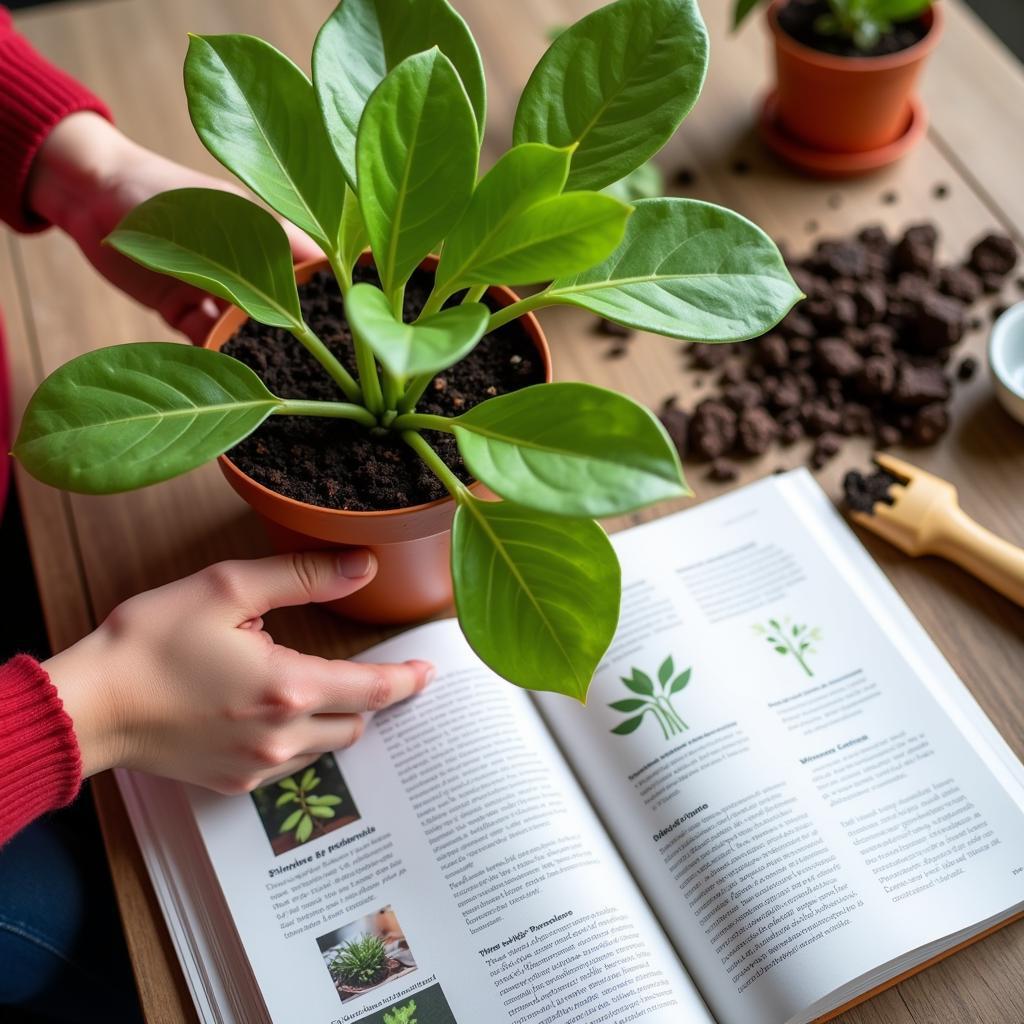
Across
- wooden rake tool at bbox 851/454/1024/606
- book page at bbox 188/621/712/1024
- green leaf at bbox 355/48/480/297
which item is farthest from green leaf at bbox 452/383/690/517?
wooden rake tool at bbox 851/454/1024/606

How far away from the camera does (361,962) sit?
65cm

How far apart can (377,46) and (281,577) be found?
1.09 ft

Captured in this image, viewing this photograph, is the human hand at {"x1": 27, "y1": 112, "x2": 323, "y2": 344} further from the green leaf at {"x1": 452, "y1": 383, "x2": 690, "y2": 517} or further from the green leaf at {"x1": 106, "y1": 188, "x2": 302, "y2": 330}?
the green leaf at {"x1": 452, "y1": 383, "x2": 690, "y2": 517}

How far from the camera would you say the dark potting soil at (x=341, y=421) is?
643mm

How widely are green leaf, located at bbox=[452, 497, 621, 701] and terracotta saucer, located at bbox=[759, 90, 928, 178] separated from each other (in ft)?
2.19

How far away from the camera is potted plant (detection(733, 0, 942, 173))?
965 millimetres

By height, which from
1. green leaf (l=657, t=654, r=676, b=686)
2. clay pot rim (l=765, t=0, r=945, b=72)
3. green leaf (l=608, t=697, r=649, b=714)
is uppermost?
clay pot rim (l=765, t=0, r=945, b=72)

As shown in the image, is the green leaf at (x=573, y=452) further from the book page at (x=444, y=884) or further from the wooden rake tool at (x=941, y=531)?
the wooden rake tool at (x=941, y=531)

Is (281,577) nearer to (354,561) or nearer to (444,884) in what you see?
(354,561)

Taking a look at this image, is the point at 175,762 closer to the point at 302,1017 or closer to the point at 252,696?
the point at 252,696

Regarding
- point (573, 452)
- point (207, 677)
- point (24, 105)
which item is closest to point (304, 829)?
point (207, 677)

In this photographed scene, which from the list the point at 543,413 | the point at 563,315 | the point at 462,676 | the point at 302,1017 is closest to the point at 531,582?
the point at 543,413

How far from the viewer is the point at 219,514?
855mm

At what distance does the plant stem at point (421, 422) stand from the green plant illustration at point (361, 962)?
33 cm
